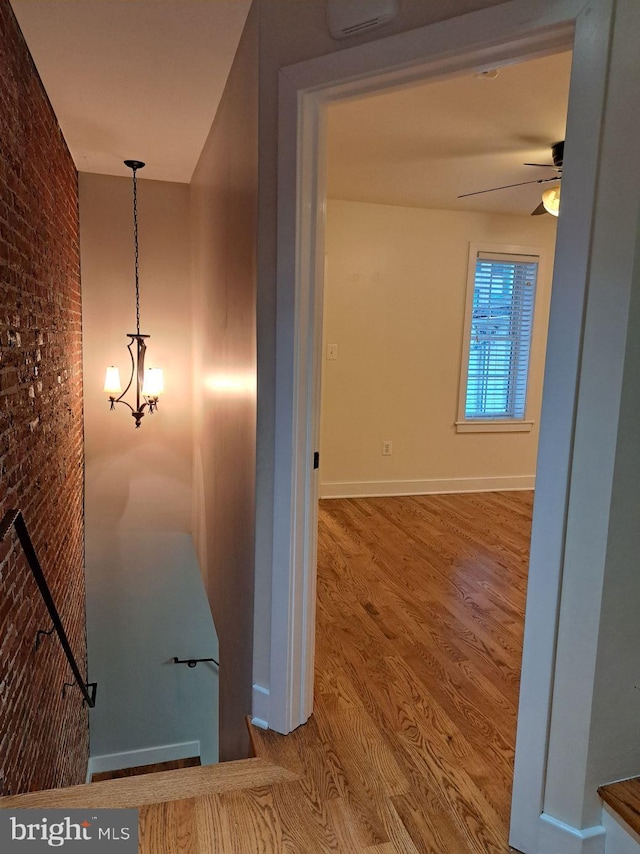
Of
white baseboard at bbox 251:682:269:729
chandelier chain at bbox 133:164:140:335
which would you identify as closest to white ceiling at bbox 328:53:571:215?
chandelier chain at bbox 133:164:140:335

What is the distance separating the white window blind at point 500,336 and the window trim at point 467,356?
0.03 metres

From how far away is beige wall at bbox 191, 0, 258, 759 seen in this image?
2.12m

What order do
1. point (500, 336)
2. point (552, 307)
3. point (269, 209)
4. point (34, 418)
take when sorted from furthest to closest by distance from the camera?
point (500, 336)
point (34, 418)
point (269, 209)
point (552, 307)

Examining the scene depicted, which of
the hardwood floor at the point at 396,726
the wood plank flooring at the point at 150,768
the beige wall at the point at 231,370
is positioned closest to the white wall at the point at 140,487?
the wood plank flooring at the point at 150,768

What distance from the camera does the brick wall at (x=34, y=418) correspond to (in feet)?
6.45

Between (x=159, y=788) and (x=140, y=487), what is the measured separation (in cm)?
338

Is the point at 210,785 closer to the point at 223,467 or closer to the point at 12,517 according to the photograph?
the point at 12,517

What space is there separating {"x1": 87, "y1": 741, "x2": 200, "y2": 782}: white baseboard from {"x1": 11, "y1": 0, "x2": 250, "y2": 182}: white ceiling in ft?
16.5

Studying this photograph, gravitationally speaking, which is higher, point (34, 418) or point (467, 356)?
point (467, 356)

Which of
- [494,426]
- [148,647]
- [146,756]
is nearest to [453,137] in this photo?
[494,426]

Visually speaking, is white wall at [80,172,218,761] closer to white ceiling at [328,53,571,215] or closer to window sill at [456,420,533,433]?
white ceiling at [328,53,571,215]

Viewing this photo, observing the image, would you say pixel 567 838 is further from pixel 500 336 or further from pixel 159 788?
pixel 500 336

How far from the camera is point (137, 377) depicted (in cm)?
452

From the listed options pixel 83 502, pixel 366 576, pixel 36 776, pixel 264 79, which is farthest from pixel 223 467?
pixel 83 502
